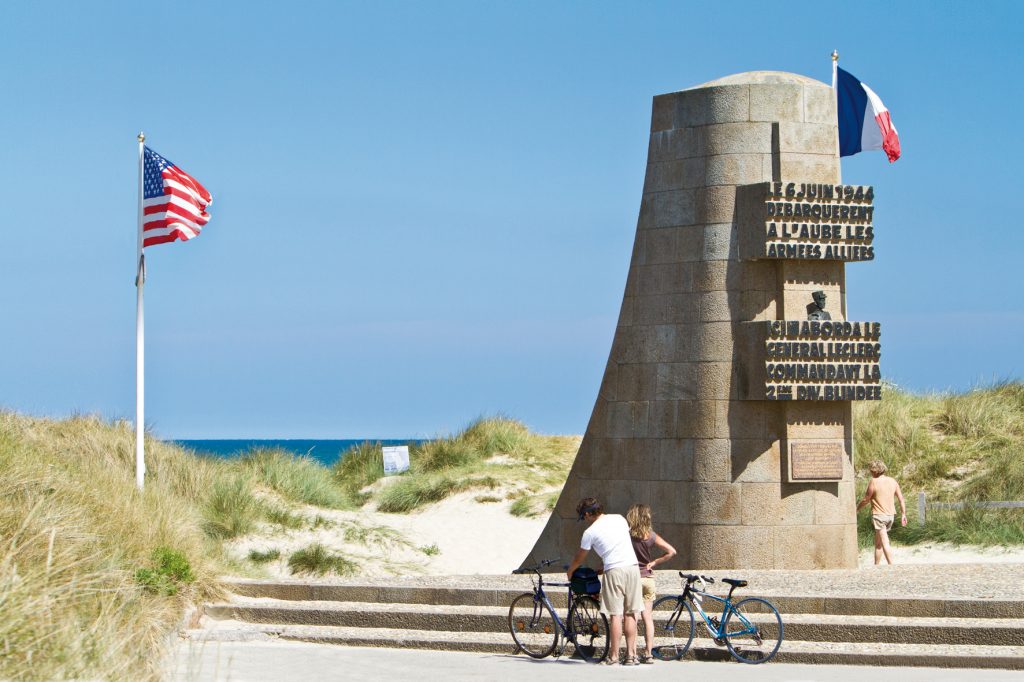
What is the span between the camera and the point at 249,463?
26.3m

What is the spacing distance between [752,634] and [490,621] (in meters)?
2.85

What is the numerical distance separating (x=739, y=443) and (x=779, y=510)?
0.90 meters

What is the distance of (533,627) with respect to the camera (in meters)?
13.3

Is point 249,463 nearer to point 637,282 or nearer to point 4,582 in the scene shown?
point 637,282

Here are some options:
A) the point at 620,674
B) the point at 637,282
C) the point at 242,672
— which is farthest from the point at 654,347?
the point at 242,672

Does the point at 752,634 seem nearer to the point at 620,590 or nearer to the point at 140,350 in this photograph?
the point at 620,590

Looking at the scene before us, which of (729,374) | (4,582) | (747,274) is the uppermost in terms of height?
(747,274)

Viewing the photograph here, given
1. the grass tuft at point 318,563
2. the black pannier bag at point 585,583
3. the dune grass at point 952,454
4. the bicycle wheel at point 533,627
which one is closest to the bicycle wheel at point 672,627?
the black pannier bag at point 585,583

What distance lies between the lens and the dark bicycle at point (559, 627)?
12.9 metres

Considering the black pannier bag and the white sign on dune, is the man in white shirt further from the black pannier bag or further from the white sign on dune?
the white sign on dune

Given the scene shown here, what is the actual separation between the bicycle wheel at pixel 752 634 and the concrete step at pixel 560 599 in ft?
1.85

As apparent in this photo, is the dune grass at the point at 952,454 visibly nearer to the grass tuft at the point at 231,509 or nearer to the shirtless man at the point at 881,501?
the shirtless man at the point at 881,501

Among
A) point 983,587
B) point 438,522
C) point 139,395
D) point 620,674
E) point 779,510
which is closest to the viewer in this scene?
point 620,674

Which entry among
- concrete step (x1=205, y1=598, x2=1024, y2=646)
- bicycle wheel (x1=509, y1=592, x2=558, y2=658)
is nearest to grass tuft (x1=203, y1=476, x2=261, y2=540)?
concrete step (x1=205, y1=598, x2=1024, y2=646)
